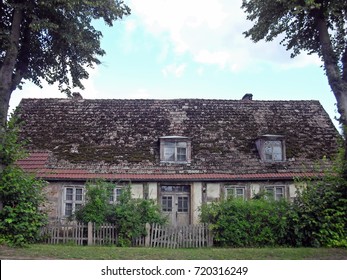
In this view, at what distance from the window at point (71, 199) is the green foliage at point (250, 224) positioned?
24.7 feet

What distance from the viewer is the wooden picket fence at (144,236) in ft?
46.7

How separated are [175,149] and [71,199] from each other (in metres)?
5.90

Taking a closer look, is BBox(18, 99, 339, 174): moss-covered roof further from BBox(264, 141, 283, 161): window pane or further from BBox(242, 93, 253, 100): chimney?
BBox(242, 93, 253, 100): chimney

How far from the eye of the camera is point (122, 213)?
1428cm

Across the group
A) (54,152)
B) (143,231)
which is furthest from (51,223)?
(54,152)

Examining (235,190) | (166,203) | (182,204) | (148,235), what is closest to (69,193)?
(166,203)

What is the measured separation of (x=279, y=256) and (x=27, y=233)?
8.43 m

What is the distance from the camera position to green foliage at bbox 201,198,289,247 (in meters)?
13.9

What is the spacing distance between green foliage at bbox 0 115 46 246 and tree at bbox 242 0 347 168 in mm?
10685

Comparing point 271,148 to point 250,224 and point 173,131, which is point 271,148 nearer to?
point 173,131

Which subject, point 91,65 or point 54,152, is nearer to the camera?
point 91,65

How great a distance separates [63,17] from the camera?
15.3m

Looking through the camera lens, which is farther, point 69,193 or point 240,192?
point 240,192

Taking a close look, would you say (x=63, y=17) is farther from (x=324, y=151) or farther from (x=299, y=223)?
(x=324, y=151)
